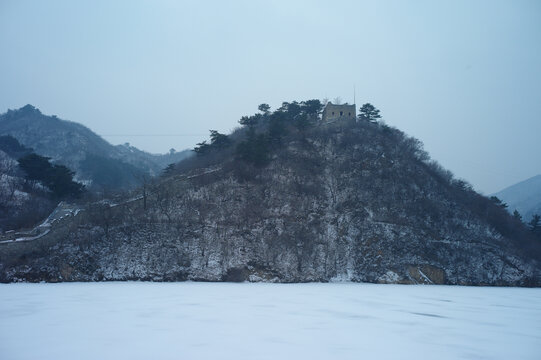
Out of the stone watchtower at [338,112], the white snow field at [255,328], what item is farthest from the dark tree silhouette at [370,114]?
the white snow field at [255,328]

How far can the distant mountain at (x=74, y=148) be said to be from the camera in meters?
81.9

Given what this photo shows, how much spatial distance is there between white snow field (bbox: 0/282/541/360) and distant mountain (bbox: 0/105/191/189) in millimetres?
61201

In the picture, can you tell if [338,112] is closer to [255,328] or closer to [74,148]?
[255,328]

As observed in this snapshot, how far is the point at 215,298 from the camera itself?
17422mm

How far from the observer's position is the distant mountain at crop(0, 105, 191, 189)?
8188 centimetres

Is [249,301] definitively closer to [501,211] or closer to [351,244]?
[351,244]

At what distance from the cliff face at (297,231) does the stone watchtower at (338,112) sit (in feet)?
32.3

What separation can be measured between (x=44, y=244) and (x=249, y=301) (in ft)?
70.4

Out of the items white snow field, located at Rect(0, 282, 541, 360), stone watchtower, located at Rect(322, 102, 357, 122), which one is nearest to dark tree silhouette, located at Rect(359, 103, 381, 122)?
stone watchtower, located at Rect(322, 102, 357, 122)

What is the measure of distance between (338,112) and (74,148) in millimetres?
79040

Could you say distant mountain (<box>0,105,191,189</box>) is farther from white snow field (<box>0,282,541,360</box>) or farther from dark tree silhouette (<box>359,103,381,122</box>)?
white snow field (<box>0,282,541,360</box>)

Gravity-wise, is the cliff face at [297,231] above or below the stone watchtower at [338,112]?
below

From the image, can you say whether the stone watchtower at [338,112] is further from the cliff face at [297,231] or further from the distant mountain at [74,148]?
the distant mountain at [74,148]

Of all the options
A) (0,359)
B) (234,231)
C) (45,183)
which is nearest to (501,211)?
(234,231)
